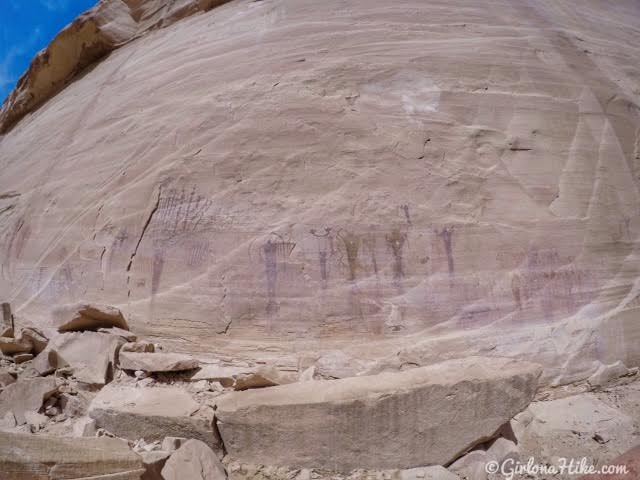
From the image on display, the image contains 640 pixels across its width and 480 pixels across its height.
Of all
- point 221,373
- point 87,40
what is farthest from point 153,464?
point 87,40

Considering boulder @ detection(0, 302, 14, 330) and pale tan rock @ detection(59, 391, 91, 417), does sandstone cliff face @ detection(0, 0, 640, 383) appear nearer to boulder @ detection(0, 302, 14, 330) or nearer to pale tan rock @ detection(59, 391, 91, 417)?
boulder @ detection(0, 302, 14, 330)

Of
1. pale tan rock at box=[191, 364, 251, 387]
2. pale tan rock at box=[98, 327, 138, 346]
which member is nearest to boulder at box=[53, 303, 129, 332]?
pale tan rock at box=[98, 327, 138, 346]

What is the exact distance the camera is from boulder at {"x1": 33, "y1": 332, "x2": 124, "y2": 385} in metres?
2.71

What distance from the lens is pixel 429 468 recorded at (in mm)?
2119

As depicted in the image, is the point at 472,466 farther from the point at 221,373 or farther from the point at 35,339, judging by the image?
the point at 35,339

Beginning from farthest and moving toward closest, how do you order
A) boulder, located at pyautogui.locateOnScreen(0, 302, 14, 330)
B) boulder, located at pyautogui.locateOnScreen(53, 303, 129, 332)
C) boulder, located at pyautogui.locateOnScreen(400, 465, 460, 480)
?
boulder, located at pyautogui.locateOnScreen(0, 302, 14, 330)
boulder, located at pyautogui.locateOnScreen(53, 303, 129, 332)
boulder, located at pyautogui.locateOnScreen(400, 465, 460, 480)

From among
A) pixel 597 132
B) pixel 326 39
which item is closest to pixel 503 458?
pixel 597 132

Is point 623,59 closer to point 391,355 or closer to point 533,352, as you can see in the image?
point 533,352

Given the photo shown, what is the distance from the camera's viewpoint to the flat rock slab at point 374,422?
2131 millimetres

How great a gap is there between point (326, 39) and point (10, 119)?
6.03 m

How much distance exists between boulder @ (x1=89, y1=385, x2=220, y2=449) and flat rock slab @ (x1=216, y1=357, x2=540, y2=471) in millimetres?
128

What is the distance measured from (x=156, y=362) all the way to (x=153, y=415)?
0.43 m

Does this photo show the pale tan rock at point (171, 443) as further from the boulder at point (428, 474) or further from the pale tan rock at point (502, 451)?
the pale tan rock at point (502, 451)

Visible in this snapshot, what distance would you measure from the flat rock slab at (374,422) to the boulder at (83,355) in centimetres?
100
